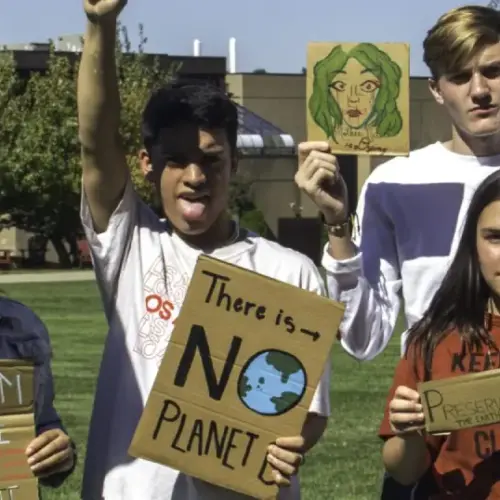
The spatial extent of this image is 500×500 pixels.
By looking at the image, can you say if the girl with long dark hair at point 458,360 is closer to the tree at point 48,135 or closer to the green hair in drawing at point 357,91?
the green hair in drawing at point 357,91

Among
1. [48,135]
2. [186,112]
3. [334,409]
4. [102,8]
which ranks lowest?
[334,409]

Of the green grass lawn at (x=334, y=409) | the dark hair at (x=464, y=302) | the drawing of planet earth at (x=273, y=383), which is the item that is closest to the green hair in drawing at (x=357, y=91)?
the dark hair at (x=464, y=302)

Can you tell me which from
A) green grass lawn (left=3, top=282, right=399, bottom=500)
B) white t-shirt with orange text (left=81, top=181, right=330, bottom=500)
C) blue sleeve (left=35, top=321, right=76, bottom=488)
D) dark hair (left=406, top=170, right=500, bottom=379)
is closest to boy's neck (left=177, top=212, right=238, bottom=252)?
white t-shirt with orange text (left=81, top=181, right=330, bottom=500)

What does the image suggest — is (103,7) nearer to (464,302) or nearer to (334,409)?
(464,302)

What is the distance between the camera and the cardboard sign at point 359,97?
3920 millimetres

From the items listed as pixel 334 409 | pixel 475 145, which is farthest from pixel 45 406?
pixel 334 409

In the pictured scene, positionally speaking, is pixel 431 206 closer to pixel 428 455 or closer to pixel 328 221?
pixel 328 221

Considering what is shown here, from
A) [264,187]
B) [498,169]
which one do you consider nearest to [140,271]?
[498,169]

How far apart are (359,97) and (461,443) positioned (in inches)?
44.8

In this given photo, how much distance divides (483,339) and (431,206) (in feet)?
1.81

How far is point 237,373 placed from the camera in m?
3.46

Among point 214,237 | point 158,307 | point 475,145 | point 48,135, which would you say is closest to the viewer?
point 158,307

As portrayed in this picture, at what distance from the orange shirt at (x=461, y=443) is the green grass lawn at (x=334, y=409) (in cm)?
385

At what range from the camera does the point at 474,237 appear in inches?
145
